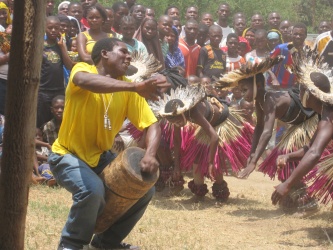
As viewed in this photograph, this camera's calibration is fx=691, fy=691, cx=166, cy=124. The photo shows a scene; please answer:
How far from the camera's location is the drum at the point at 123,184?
455cm

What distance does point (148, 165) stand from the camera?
4.59 metres

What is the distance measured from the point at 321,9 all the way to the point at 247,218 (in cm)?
1669

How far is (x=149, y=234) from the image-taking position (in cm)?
554

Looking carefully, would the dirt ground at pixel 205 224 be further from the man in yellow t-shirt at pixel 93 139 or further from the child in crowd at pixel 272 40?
the child in crowd at pixel 272 40

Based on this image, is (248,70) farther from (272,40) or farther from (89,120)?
(272,40)

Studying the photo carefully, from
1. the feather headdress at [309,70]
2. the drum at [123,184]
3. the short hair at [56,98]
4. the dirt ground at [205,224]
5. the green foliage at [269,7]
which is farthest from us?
the green foliage at [269,7]

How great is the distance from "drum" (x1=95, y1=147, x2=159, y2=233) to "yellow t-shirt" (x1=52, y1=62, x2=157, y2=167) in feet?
0.56

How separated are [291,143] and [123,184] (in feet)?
8.28

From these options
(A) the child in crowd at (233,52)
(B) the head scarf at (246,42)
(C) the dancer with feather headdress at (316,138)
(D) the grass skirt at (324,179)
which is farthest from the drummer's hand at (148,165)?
(B) the head scarf at (246,42)

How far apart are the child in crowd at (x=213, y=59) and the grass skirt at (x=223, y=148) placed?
2615mm

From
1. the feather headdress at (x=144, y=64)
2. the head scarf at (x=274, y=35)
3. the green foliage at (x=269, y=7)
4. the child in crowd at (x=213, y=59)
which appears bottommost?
the green foliage at (x=269, y=7)

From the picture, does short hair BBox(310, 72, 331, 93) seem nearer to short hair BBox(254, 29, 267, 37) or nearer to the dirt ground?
the dirt ground

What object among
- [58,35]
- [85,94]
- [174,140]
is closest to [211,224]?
[174,140]

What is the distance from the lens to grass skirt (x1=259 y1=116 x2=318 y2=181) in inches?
260
